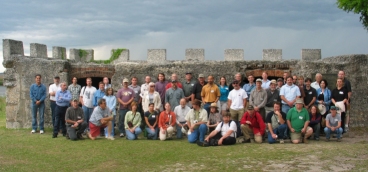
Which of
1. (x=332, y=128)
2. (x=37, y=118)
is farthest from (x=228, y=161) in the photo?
(x=37, y=118)

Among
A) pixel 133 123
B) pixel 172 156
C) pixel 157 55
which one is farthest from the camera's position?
pixel 157 55

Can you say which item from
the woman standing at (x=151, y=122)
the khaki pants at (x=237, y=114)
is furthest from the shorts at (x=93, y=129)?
the khaki pants at (x=237, y=114)

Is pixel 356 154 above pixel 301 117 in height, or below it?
below

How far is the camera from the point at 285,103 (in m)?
10.6

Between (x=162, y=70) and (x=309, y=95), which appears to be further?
(x=162, y=70)

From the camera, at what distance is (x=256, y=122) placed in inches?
393

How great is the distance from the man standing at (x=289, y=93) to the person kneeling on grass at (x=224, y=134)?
1.86 meters

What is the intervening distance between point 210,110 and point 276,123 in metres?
1.67

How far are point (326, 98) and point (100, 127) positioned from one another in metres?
6.18

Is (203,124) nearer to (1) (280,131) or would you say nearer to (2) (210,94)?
(2) (210,94)

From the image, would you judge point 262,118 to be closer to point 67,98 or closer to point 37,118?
point 67,98

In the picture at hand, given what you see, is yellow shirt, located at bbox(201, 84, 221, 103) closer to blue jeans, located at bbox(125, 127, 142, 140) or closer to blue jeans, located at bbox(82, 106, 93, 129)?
blue jeans, located at bbox(125, 127, 142, 140)

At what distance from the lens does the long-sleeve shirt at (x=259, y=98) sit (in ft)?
34.1

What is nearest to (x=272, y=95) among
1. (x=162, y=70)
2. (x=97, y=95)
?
(x=162, y=70)
